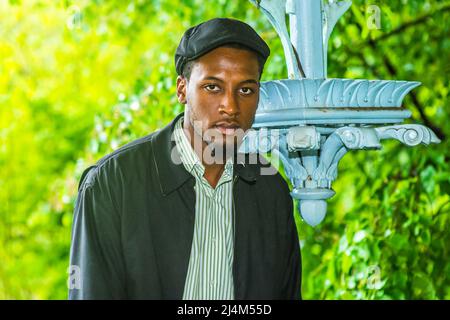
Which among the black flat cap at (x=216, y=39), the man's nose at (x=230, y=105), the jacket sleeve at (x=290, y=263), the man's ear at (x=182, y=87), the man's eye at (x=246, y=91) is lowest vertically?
the jacket sleeve at (x=290, y=263)

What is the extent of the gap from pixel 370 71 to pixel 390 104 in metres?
2.27

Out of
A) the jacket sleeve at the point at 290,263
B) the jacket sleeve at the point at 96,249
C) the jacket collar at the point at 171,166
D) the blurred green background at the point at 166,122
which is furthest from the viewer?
the blurred green background at the point at 166,122

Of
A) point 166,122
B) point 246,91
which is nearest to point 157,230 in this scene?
point 246,91

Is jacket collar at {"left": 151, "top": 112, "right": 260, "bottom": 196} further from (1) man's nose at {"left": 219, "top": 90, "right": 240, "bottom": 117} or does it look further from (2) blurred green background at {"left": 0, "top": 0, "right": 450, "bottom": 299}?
(2) blurred green background at {"left": 0, "top": 0, "right": 450, "bottom": 299}

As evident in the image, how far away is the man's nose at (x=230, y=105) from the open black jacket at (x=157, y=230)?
0.66 feet

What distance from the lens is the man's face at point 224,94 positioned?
149 cm

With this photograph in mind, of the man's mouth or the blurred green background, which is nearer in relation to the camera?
the man's mouth

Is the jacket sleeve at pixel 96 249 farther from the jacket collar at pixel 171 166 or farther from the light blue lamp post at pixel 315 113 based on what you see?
the light blue lamp post at pixel 315 113

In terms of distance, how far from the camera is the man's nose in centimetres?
148

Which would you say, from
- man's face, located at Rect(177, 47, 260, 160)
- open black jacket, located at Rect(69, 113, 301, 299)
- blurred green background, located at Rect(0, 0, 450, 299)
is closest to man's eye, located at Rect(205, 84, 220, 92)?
→ man's face, located at Rect(177, 47, 260, 160)

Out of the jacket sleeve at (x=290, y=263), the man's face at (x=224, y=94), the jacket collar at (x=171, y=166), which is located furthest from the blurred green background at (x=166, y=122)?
the man's face at (x=224, y=94)

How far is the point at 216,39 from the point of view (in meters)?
1.48

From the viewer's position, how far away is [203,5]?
12.9ft

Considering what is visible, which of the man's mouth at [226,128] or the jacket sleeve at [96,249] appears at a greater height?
the man's mouth at [226,128]
